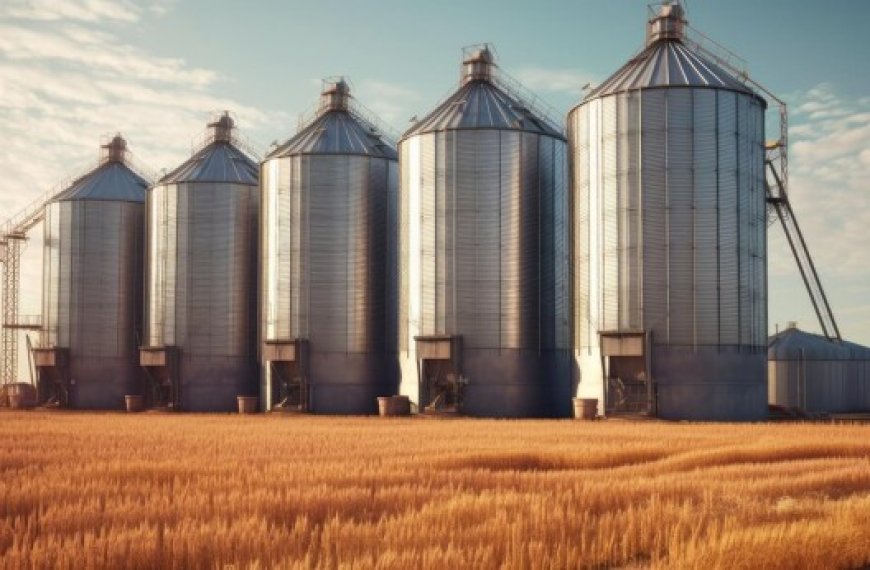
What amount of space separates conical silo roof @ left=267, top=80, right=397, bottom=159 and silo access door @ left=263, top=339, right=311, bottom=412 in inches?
488

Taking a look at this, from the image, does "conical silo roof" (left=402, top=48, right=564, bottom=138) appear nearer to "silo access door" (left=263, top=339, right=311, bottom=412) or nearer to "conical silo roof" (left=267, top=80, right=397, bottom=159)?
"conical silo roof" (left=267, top=80, right=397, bottom=159)

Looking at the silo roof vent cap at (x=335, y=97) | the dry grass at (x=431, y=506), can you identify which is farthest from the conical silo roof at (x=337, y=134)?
the dry grass at (x=431, y=506)

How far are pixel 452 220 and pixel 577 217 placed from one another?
23.5ft

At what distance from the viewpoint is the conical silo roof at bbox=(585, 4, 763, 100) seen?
2077 inches

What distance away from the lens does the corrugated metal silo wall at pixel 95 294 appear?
243 feet

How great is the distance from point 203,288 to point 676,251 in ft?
110

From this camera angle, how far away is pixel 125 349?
75000 millimetres

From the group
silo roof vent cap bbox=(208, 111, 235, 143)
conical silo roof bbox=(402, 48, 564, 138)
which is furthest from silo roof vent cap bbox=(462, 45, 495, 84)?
silo roof vent cap bbox=(208, 111, 235, 143)

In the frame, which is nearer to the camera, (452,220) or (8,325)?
(452,220)

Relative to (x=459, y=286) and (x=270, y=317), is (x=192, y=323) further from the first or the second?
(x=459, y=286)

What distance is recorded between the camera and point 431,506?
1559cm

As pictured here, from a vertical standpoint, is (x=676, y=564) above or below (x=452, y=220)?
below

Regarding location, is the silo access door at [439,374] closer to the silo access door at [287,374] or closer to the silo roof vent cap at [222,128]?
the silo access door at [287,374]

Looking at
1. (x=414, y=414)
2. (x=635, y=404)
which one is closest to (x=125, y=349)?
(x=414, y=414)
